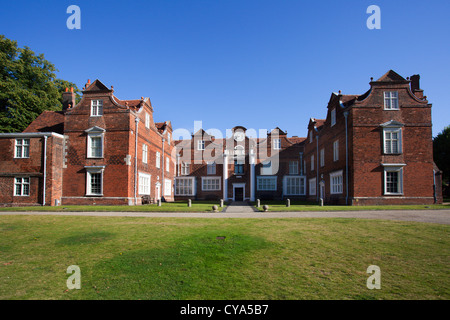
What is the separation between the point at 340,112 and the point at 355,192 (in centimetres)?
840

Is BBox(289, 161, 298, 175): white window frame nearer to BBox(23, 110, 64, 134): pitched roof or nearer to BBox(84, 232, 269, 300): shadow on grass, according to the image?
BBox(23, 110, 64, 134): pitched roof

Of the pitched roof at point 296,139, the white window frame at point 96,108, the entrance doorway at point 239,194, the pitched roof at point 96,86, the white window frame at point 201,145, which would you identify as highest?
the pitched roof at point 96,86

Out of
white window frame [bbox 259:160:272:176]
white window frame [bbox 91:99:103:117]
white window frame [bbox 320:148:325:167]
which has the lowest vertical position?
white window frame [bbox 259:160:272:176]

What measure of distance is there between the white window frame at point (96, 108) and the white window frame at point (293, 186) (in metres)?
25.8

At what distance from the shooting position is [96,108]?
2666cm

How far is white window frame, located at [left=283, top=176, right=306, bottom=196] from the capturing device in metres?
39.7

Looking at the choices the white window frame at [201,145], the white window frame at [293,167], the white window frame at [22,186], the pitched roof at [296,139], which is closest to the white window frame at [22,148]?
the white window frame at [22,186]

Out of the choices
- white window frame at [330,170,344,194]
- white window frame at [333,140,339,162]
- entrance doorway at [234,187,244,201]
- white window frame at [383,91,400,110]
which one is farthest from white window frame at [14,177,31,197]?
white window frame at [383,91,400,110]

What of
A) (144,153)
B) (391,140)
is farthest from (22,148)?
(391,140)

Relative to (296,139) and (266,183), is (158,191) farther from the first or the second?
(296,139)

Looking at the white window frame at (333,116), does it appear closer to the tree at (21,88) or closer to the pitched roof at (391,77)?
the pitched roof at (391,77)

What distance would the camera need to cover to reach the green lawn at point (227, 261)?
522 cm

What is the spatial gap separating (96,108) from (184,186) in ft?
58.8

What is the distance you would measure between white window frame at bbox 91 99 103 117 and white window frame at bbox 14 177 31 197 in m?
8.38
